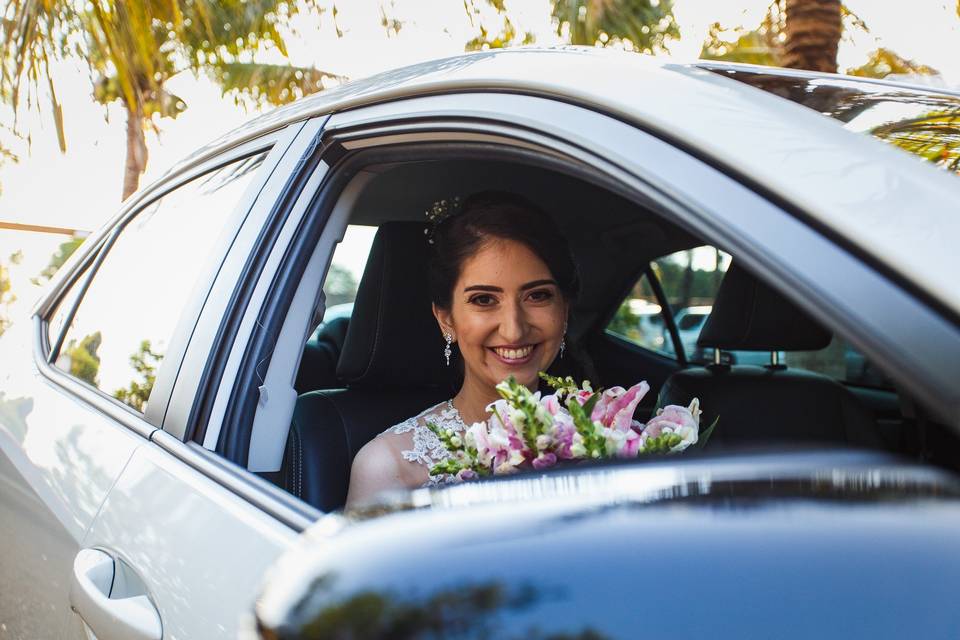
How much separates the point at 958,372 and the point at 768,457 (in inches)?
6.6

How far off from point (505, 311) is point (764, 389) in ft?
3.26

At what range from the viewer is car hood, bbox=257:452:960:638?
0.64 m

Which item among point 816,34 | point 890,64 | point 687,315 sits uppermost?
point 890,64

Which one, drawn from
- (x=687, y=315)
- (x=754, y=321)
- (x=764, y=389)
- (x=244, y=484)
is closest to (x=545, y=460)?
(x=244, y=484)

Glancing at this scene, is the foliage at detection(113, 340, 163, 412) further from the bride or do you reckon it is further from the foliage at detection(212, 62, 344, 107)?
the foliage at detection(212, 62, 344, 107)

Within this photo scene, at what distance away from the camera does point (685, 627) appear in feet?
2.09

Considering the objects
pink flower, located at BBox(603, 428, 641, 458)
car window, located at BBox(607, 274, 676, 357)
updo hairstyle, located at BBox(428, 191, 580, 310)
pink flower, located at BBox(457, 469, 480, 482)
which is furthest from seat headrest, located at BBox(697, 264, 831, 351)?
car window, located at BBox(607, 274, 676, 357)

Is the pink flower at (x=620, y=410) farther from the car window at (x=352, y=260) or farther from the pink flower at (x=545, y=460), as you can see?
the car window at (x=352, y=260)

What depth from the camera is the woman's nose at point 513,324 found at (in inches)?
96.2

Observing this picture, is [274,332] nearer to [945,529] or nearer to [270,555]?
[270,555]

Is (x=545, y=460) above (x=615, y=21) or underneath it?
underneath

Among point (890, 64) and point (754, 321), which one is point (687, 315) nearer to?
point (754, 321)

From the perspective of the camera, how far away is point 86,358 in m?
2.43

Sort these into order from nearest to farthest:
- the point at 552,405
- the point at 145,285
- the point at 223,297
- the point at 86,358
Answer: the point at 552,405 < the point at 223,297 < the point at 145,285 < the point at 86,358
